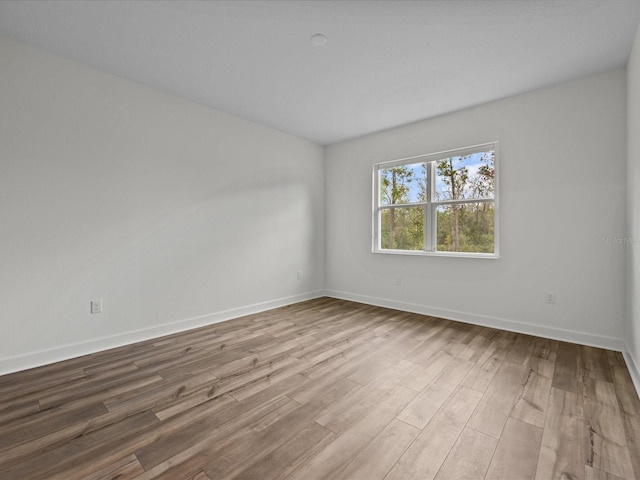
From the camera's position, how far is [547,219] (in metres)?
3.10

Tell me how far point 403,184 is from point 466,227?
3.62 ft

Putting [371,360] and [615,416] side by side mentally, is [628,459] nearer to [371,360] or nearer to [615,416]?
[615,416]

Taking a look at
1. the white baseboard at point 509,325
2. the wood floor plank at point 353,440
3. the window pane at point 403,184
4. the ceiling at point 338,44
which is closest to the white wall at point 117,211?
the ceiling at point 338,44

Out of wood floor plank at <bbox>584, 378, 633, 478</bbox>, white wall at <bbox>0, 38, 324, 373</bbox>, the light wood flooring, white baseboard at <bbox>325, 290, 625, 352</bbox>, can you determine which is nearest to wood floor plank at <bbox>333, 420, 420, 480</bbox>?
the light wood flooring

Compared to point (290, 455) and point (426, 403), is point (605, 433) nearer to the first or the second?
point (426, 403)

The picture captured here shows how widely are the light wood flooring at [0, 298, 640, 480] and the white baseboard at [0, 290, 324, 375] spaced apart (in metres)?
0.09

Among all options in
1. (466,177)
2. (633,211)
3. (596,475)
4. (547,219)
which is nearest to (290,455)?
(596,475)

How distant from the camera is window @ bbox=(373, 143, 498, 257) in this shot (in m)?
3.61

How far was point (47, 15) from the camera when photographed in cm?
211

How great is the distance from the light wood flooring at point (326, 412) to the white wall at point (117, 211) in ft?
1.26

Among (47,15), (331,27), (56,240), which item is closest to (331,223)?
(331,27)

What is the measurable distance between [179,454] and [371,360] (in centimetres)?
158

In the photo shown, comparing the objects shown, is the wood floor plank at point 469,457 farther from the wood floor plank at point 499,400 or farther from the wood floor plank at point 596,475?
the wood floor plank at point 596,475

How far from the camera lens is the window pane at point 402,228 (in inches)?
166
